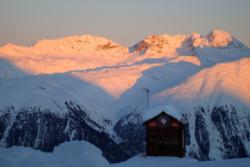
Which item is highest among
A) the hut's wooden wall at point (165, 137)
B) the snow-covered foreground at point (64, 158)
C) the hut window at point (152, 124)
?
the hut window at point (152, 124)

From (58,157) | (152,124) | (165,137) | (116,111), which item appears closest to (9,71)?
(116,111)

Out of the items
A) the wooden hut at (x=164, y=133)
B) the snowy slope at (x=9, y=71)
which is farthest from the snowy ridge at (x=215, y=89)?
the snowy slope at (x=9, y=71)

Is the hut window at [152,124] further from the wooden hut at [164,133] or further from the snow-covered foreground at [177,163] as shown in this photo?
the snow-covered foreground at [177,163]

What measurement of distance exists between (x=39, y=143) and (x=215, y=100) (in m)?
39.4

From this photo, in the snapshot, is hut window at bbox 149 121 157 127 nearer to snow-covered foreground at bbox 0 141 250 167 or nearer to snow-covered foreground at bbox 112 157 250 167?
snow-covered foreground at bbox 112 157 250 167

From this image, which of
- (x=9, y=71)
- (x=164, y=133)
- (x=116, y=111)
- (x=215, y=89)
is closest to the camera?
(x=164, y=133)

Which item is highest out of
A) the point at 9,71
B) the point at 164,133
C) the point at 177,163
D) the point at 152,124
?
the point at 9,71

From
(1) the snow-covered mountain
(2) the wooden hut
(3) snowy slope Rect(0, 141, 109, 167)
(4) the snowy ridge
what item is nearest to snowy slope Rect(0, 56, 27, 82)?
(1) the snow-covered mountain

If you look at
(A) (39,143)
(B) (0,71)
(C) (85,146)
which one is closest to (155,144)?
(C) (85,146)

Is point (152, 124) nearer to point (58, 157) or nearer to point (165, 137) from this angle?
point (165, 137)

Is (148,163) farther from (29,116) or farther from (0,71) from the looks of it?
(0,71)

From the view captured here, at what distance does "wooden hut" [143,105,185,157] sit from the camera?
40.1 meters

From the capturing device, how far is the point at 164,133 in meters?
40.6

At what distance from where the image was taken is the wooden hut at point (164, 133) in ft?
132
